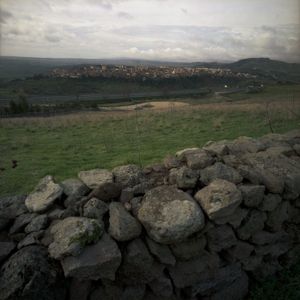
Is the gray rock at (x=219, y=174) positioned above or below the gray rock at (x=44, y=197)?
above

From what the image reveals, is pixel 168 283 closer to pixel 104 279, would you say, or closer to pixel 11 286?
pixel 104 279

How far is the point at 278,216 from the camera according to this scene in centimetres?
426

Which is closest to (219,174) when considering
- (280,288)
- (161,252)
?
(161,252)

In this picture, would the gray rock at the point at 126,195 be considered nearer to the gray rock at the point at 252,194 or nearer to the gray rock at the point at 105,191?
the gray rock at the point at 105,191

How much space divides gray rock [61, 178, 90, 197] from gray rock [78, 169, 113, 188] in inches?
3.1

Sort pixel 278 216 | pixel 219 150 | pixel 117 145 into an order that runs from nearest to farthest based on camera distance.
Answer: pixel 278 216, pixel 219 150, pixel 117 145

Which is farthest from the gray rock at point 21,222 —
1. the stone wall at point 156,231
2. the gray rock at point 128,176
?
the gray rock at point 128,176

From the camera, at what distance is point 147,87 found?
39.1 metres

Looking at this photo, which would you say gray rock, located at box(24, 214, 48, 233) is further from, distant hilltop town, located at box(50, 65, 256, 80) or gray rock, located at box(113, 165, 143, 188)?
distant hilltop town, located at box(50, 65, 256, 80)

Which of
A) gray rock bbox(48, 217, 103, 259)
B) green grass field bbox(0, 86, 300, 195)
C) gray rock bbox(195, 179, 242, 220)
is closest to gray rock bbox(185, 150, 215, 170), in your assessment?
gray rock bbox(195, 179, 242, 220)

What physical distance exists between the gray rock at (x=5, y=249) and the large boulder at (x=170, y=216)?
132 cm

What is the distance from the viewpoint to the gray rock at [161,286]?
3.52 meters

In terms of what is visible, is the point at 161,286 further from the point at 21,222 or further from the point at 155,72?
the point at 155,72

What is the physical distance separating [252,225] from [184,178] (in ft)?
3.35
